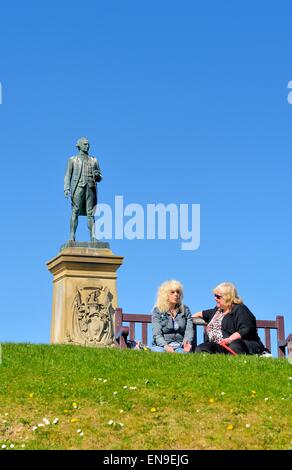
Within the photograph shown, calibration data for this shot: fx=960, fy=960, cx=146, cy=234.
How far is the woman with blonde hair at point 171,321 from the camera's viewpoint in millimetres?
14500

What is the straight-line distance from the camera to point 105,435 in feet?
33.3

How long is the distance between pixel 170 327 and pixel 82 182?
29.3ft

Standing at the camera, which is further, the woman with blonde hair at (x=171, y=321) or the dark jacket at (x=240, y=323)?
the woman with blonde hair at (x=171, y=321)

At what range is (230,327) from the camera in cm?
1423

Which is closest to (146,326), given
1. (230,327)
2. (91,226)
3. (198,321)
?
(198,321)

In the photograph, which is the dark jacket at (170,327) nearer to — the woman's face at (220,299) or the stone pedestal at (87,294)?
the woman's face at (220,299)

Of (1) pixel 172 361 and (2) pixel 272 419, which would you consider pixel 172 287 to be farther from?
(2) pixel 272 419

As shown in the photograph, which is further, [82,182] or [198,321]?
[82,182]

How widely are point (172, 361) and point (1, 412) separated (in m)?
3.25

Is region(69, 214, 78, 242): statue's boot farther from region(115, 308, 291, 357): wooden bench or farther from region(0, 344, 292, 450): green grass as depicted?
region(0, 344, 292, 450): green grass

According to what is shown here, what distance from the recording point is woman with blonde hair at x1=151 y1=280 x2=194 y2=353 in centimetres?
1450

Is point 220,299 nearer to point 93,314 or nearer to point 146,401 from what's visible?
point 146,401

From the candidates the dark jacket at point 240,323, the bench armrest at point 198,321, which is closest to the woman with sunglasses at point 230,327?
the dark jacket at point 240,323
